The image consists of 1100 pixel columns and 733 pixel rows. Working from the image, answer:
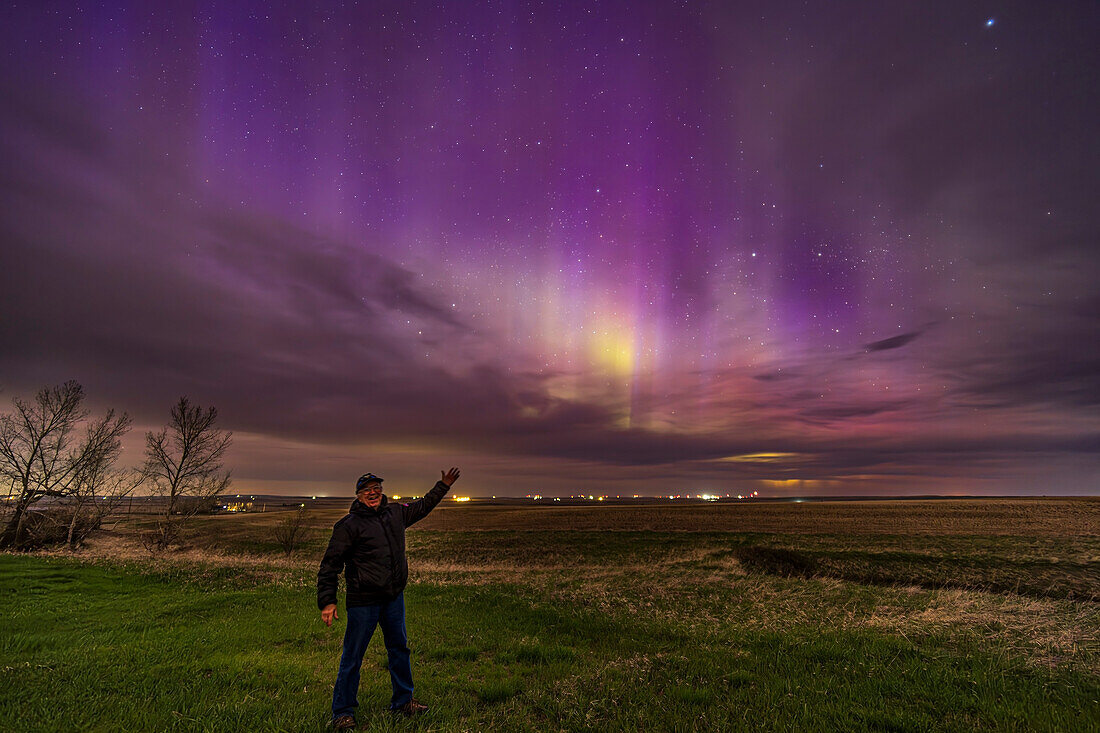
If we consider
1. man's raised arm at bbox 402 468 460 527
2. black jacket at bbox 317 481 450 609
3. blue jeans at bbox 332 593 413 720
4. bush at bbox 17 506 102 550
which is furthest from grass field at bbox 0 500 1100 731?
bush at bbox 17 506 102 550

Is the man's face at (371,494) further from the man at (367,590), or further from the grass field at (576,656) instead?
the grass field at (576,656)

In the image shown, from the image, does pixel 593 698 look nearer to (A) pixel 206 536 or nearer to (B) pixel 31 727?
(B) pixel 31 727

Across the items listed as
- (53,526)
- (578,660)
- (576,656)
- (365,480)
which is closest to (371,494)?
(365,480)

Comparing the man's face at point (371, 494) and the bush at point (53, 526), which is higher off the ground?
the man's face at point (371, 494)

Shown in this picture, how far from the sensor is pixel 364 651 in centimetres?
625

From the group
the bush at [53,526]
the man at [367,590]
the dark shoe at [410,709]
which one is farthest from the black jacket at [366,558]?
the bush at [53,526]

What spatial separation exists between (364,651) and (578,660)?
4.84 m

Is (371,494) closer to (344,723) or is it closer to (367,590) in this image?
(367,590)

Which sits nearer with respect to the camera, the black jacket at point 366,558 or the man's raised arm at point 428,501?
the black jacket at point 366,558

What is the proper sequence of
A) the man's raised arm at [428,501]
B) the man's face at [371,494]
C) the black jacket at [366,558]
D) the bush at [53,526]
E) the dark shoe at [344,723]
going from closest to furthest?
the dark shoe at [344,723]
the black jacket at [366,558]
the man's face at [371,494]
the man's raised arm at [428,501]
the bush at [53,526]

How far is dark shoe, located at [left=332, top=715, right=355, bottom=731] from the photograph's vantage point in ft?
19.8

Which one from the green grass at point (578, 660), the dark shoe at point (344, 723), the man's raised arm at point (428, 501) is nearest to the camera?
the dark shoe at point (344, 723)

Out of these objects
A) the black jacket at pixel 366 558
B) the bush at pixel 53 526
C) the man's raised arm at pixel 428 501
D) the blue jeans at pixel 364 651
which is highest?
the man's raised arm at pixel 428 501

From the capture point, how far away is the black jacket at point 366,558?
6484 mm
